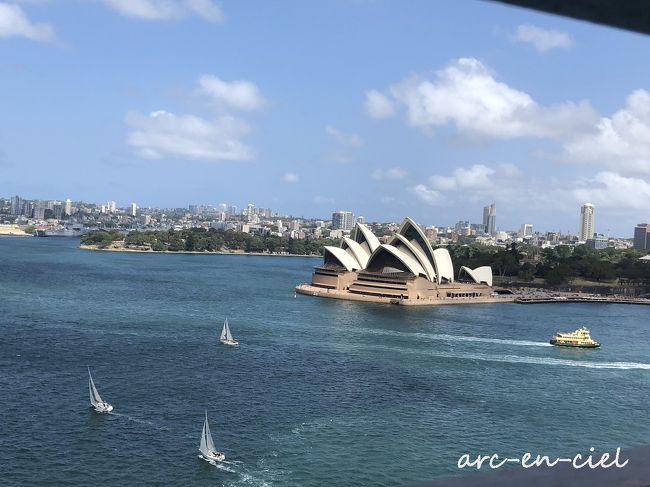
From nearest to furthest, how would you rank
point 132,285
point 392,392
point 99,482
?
point 99,482 → point 392,392 → point 132,285

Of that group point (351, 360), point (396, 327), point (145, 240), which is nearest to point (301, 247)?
point (145, 240)

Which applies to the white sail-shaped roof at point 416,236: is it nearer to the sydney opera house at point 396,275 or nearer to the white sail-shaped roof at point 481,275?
the sydney opera house at point 396,275

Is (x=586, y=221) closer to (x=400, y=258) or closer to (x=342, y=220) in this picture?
(x=342, y=220)

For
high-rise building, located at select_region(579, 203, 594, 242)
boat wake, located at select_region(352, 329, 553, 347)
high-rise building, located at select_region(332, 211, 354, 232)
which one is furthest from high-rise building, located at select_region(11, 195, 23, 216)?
boat wake, located at select_region(352, 329, 553, 347)

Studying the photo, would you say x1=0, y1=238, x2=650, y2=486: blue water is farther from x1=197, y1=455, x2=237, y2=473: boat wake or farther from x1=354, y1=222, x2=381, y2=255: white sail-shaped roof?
x1=354, y1=222, x2=381, y2=255: white sail-shaped roof

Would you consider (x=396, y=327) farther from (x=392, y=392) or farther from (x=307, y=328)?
(x=392, y=392)

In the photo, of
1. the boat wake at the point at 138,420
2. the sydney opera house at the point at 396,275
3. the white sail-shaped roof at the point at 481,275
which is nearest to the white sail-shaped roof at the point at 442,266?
the sydney opera house at the point at 396,275

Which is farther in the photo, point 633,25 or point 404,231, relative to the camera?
point 404,231
